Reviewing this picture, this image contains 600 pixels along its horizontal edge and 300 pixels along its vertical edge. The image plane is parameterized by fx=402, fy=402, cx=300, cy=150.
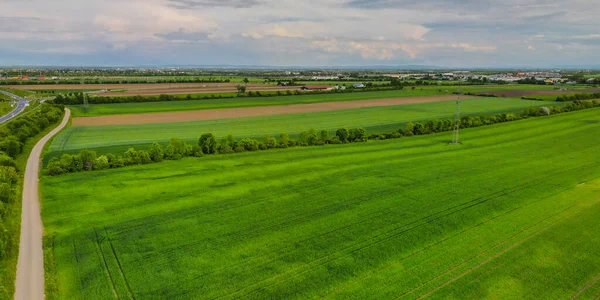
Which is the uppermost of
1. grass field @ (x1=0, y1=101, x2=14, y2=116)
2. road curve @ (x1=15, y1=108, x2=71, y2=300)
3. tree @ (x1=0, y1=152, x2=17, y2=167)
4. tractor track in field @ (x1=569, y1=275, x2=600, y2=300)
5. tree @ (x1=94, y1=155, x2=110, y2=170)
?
grass field @ (x1=0, y1=101, x2=14, y2=116)

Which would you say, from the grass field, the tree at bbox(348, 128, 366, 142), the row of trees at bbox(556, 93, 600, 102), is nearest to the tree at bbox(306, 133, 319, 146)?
the tree at bbox(348, 128, 366, 142)

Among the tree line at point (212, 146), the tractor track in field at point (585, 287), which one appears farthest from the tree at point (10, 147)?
the tractor track in field at point (585, 287)

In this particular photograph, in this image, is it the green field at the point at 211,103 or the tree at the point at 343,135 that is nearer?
the tree at the point at 343,135

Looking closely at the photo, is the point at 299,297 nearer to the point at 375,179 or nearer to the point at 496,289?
the point at 496,289

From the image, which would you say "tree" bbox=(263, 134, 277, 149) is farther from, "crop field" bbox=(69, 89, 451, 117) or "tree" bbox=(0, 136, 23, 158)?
"crop field" bbox=(69, 89, 451, 117)

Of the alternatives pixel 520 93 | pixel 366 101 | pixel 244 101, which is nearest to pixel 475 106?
pixel 366 101

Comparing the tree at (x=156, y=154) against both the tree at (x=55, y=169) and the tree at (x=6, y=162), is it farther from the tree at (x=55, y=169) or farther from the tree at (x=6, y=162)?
the tree at (x=6, y=162)
